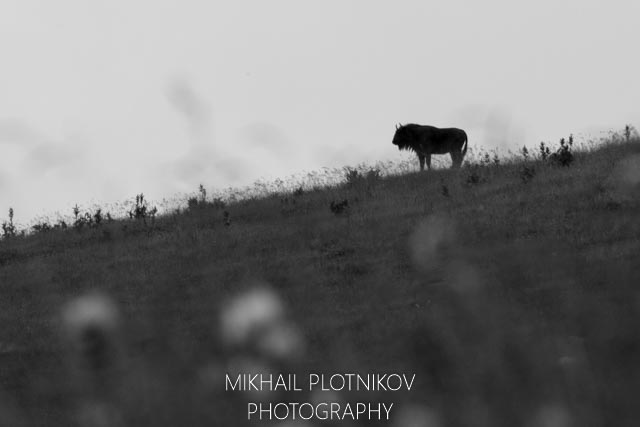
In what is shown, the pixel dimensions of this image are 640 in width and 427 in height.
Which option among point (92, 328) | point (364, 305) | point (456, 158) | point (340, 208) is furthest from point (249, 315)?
point (456, 158)

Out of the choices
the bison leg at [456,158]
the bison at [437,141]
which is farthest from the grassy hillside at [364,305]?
the bison at [437,141]

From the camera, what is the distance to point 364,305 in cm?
1334

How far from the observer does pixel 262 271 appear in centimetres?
1567

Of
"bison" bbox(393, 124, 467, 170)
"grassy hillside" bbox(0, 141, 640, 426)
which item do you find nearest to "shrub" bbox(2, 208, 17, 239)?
"grassy hillside" bbox(0, 141, 640, 426)

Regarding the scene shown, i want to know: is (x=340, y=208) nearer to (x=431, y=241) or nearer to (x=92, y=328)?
(x=431, y=241)

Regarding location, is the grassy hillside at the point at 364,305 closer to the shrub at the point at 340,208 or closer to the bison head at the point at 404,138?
the shrub at the point at 340,208

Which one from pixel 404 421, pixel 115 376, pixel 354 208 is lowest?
pixel 404 421

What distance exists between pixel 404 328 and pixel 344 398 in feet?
6.79

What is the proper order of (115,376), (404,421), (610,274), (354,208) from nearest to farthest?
(404,421) → (115,376) → (610,274) → (354,208)

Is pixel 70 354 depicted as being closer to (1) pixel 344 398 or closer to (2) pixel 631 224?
(1) pixel 344 398

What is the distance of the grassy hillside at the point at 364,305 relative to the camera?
33.3 ft

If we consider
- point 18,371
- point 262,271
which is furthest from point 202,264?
point 18,371

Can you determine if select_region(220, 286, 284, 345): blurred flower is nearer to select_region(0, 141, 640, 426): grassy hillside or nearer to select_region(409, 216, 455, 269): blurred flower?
select_region(0, 141, 640, 426): grassy hillside

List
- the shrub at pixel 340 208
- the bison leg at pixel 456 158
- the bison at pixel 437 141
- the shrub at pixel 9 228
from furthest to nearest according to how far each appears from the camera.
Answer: the bison at pixel 437 141
the bison leg at pixel 456 158
the shrub at pixel 9 228
the shrub at pixel 340 208
